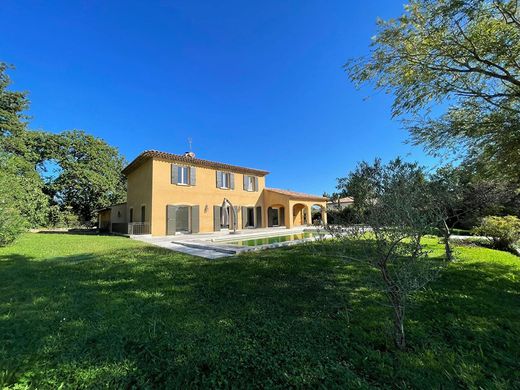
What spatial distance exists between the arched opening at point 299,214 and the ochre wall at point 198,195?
15.0ft

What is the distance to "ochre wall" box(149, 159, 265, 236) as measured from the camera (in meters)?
16.8

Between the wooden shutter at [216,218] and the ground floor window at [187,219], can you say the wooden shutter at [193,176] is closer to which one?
the ground floor window at [187,219]

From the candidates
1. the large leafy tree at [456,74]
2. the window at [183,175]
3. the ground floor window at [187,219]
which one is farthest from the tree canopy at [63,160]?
the large leafy tree at [456,74]

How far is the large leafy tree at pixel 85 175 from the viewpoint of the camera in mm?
25484

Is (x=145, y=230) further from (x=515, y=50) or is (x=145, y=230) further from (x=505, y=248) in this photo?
(x=505, y=248)

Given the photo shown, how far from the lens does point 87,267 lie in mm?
6918

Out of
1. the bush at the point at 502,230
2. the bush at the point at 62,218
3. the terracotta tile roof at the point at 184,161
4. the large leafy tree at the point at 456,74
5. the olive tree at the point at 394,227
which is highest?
the terracotta tile roof at the point at 184,161

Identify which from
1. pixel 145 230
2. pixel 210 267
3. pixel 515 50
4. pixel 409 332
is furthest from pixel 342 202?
pixel 145 230

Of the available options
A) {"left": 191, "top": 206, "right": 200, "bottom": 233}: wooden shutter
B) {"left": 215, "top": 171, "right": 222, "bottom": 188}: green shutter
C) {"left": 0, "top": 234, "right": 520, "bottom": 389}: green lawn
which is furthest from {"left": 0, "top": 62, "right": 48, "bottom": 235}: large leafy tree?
{"left": 215, "top": 171, "right": 222, "bottom": 188}: green shutter

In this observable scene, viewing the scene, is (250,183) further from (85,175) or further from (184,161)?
(85,175)

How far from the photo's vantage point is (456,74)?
5.99m

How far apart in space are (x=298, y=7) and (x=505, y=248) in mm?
15267

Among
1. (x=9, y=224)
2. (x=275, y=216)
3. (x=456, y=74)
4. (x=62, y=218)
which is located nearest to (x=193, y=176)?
(x=9, y=224)

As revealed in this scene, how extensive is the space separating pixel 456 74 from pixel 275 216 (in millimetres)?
22249
